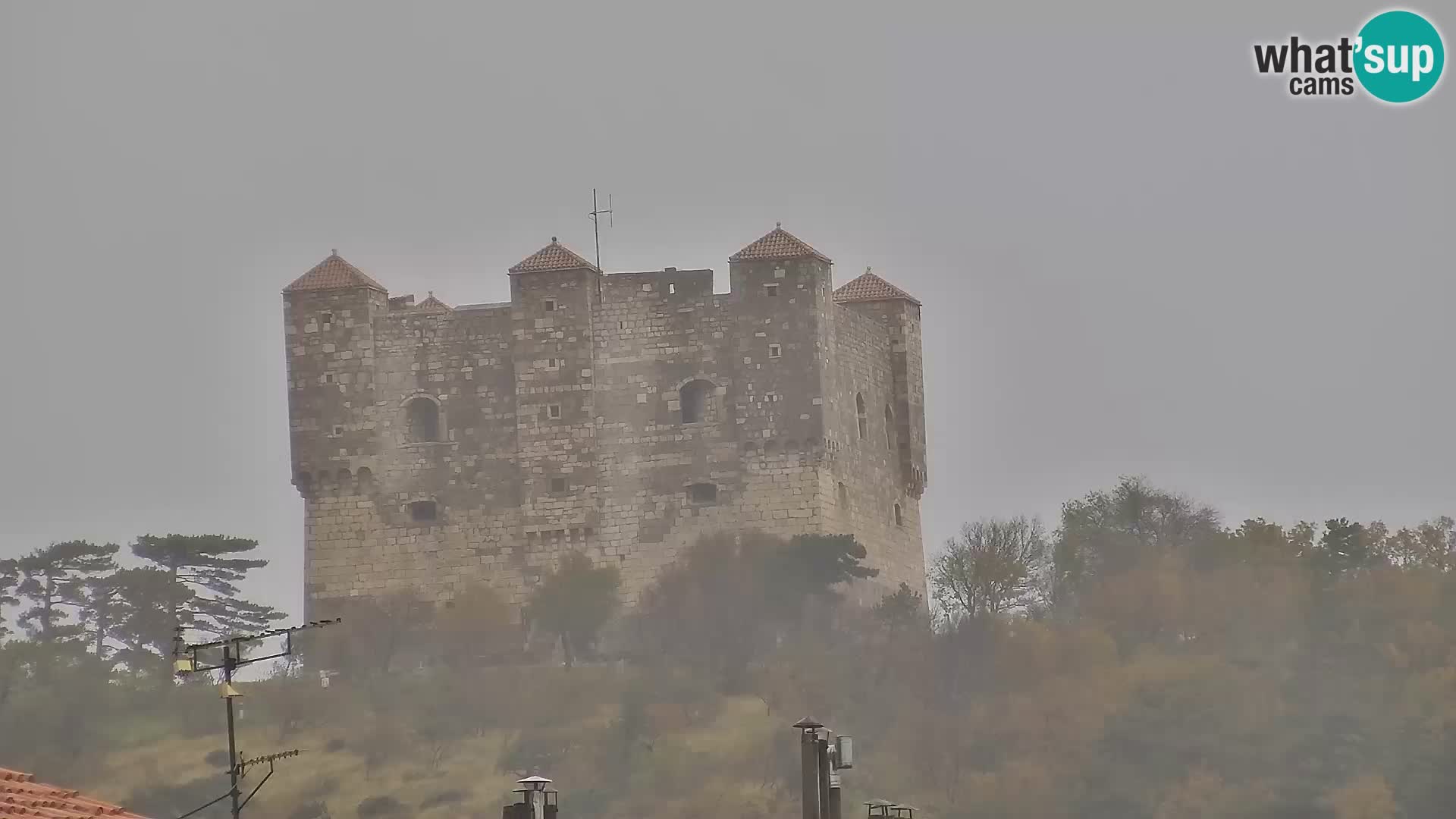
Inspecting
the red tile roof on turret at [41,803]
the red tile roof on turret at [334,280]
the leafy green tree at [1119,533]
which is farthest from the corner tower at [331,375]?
the red tile roof on turret at [41,803]

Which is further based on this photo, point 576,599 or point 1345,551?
point 1345,551

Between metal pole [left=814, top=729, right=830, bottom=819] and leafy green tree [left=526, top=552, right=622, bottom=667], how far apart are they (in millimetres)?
49870

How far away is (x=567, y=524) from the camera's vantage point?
96125 mm

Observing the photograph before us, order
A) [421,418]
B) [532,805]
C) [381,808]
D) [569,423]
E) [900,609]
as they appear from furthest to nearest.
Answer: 1. [900,609]
2. [421,418]
3. [569,423]
4. [381,808]
5. [532,805]

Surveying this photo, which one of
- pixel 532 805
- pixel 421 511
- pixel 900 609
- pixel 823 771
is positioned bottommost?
pixel 532 805

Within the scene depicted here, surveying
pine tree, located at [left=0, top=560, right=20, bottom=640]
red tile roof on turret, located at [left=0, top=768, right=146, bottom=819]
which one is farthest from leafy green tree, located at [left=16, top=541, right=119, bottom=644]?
red tile roof on turret, located at [left=0, top=768, right=146, bottom=819]

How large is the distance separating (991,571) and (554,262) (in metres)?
16.7

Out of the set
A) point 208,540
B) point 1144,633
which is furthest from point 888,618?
point 208,540

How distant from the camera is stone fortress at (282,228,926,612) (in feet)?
314

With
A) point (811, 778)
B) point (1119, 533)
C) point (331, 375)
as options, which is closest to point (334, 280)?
point (331, 375)

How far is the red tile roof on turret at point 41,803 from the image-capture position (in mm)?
40750

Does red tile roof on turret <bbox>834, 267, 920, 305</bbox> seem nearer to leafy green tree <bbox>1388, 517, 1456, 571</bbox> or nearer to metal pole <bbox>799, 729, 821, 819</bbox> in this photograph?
leafy green tree <bbox>1388, 517, 1456, 571</bbox>

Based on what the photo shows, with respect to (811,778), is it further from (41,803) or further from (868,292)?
(868,292)

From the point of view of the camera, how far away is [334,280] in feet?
322
